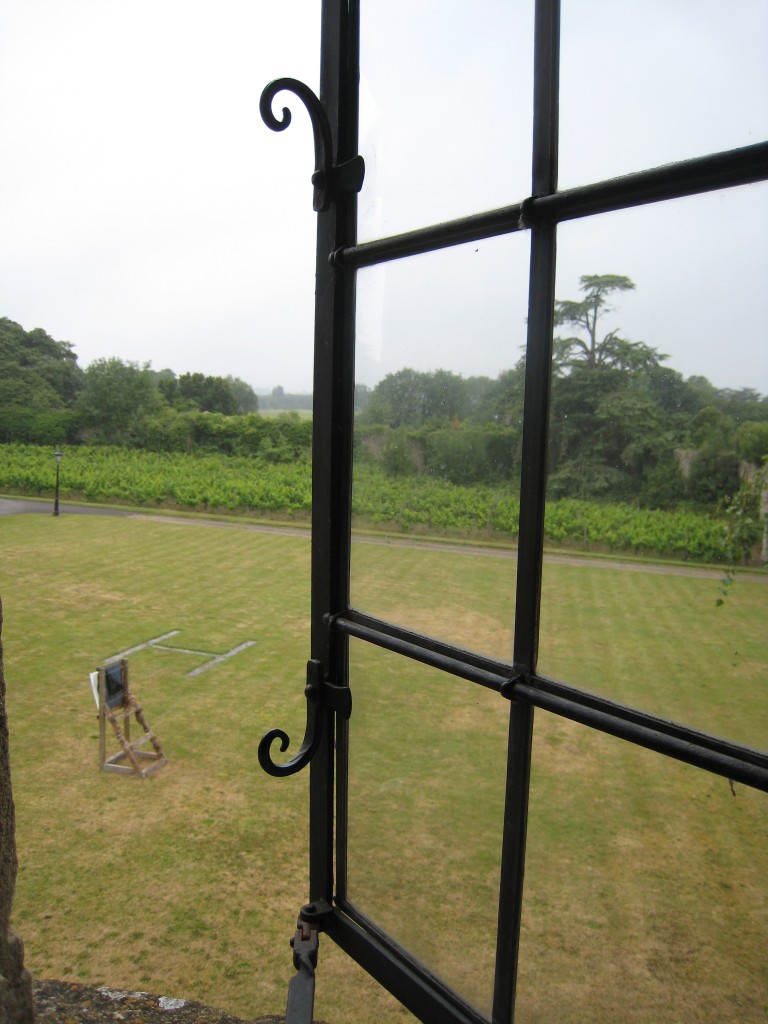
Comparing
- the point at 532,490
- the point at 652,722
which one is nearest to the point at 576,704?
the point at 652,722

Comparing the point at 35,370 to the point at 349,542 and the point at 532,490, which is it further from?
the point at 532,490

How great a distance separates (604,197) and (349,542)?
1.39 feet

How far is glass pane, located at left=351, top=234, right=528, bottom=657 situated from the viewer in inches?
24.1

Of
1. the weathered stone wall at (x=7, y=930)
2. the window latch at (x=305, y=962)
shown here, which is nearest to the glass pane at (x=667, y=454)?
the window latch at (x=305, y=962)

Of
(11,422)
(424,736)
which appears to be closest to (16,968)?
(424,736)

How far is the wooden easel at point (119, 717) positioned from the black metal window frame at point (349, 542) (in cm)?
323

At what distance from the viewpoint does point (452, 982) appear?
0.66 m

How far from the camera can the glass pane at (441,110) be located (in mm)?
603

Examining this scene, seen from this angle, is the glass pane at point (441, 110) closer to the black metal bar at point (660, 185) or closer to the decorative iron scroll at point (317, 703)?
the black metal bar at point (660, 185)

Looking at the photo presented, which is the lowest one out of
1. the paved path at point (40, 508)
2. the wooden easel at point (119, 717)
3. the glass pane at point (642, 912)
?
the wooden easel at point (119, 717)

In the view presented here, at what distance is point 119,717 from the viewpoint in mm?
3949

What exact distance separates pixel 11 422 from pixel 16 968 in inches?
376

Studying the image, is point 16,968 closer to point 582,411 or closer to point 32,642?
point 582,411

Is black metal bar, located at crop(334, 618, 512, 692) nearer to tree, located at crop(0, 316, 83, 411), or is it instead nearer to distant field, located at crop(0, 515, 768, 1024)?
distant field, located at crop(0, 515, 768, 1024)
